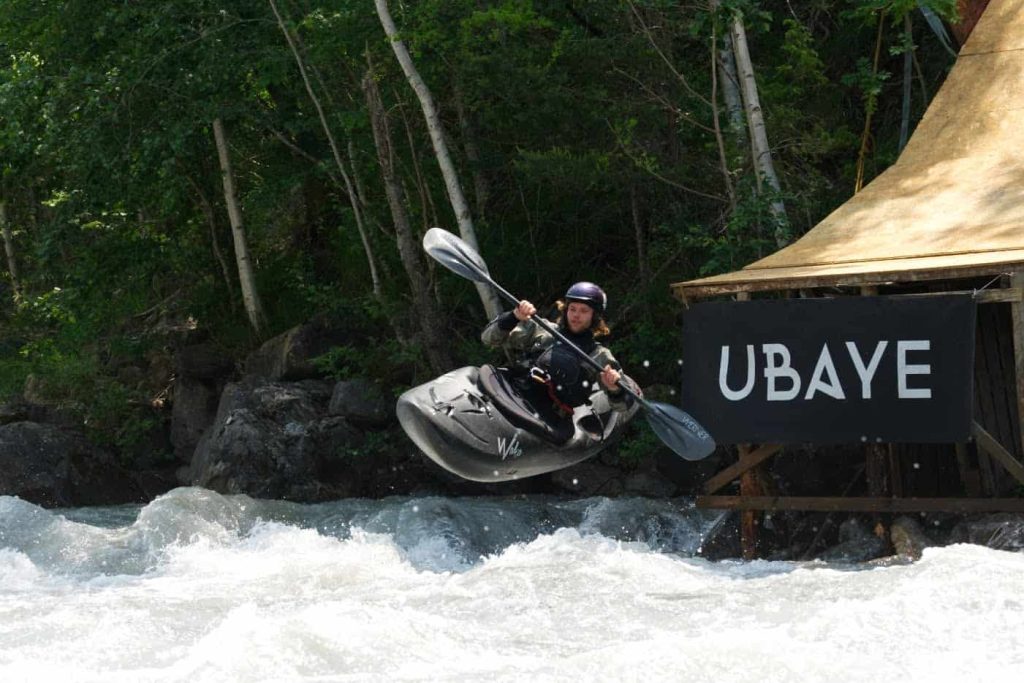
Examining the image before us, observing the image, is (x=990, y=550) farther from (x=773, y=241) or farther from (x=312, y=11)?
(x=312, y=11)

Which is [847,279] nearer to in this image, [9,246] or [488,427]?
[488,427]

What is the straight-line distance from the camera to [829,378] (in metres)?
9.47

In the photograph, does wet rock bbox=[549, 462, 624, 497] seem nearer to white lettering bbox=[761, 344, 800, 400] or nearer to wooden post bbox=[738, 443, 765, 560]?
wooden post bbox=[738, 443, 765, 560]

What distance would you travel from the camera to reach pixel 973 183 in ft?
34.9

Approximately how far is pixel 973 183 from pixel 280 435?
693 centimetres

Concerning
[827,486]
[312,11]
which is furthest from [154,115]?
[827,486]

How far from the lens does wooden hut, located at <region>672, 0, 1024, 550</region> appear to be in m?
9.33

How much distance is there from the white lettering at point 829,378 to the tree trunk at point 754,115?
3.11 m

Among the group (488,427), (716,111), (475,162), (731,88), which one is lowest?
(488,427)

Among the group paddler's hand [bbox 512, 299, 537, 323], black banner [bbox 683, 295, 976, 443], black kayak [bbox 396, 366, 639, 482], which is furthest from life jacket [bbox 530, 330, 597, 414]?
black banner [bbox 683, 295, 976, 443]

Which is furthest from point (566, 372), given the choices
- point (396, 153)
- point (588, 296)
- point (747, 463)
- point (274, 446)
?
point (396, 153)

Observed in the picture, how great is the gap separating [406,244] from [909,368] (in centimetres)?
647

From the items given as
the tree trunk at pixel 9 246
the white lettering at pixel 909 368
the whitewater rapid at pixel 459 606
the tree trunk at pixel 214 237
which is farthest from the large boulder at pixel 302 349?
the tree trunk at pixel 9 246

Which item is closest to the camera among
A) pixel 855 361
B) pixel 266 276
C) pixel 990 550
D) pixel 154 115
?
pixel 990 550
